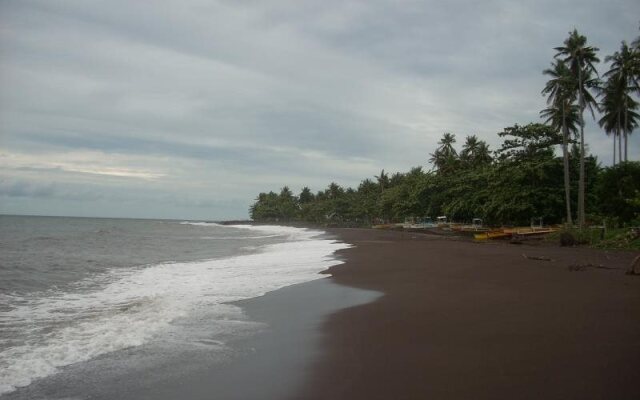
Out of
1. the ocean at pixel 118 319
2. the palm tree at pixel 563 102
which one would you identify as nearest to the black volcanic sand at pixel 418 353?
the ocean at pixel 118 319

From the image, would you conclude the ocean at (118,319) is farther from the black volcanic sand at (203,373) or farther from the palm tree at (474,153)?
the palm tree at (474,153)

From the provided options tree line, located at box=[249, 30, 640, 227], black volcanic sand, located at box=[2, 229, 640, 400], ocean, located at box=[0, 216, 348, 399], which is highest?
tree line, located at box=[249, 30, 640, 227]

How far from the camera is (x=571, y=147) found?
42094 mm

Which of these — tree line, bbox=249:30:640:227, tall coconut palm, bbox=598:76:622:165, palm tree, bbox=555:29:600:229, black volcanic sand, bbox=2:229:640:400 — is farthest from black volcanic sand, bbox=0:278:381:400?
tall coconut palm, bbox=598:76:622:165

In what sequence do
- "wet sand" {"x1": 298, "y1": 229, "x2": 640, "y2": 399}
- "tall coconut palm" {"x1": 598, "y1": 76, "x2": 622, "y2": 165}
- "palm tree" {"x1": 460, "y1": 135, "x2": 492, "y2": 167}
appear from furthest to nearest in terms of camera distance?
"palm tree" {"x1": 460, "y1": 135, "x2": 492, "y2": 167} < "tall coconut palm" {"x1": 598, "y1": 76, "x2": 622, "y2": 165} < "wet sand" {"x1": 298, "y1": 229, "x2": 640, "y2": 399}

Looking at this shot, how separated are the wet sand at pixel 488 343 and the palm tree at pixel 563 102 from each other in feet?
78.1

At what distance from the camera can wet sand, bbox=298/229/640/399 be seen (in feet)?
13.9

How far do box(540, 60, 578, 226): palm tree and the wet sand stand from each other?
78.1 ft

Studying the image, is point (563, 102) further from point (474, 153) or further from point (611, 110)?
point (474, 153)

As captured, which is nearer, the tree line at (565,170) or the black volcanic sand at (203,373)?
the black volcanic sand at (203,373)

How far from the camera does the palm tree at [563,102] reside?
31.1 metres

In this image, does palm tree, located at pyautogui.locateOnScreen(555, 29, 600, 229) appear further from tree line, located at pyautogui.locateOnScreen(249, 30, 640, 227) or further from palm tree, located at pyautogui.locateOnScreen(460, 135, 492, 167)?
palm tree, located at pyautogui.locateOnScreen(460, 135, 492, 167)

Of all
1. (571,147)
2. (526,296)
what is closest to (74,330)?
(526,296)

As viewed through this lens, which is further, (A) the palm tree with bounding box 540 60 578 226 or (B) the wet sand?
(A) the palm tree with bounding box 540 60 578 226
